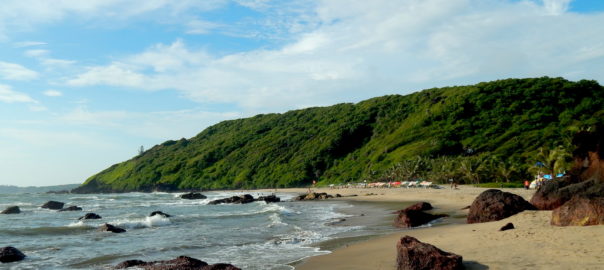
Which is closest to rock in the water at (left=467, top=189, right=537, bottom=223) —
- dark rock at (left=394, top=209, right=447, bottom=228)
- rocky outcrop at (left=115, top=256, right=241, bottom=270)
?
dark rock at (left=394, top=209, right=447, bottom=228)

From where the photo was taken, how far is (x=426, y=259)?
1016cm

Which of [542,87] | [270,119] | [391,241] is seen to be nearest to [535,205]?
[391,241]

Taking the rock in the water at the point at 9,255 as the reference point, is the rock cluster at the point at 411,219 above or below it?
above

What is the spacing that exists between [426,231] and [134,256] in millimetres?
11241

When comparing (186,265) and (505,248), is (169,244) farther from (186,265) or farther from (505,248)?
(505,248)

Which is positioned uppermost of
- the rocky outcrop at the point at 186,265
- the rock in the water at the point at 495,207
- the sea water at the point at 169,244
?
the rock in the water at the point at 495,207

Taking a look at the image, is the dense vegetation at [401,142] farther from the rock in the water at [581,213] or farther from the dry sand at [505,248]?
the dry sand at [505,248]

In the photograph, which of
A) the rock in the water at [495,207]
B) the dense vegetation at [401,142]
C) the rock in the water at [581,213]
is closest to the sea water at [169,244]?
the rock in the water at [495,207]

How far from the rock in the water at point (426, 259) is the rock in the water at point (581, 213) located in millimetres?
5908

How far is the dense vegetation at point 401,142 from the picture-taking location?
240 ft

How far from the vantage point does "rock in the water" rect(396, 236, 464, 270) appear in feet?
33.2

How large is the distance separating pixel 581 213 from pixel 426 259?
22.1 ft

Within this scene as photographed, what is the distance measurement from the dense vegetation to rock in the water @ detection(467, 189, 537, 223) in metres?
31.4

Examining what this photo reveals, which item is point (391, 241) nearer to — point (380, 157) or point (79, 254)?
point (79, 254)
